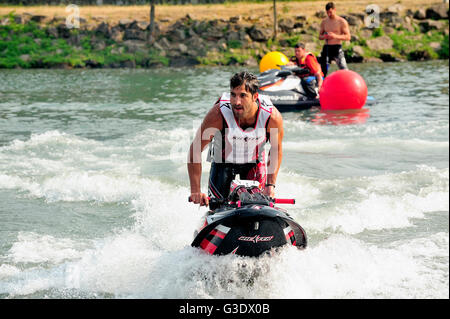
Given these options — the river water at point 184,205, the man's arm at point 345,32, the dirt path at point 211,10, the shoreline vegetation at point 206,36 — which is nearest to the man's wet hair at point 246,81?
the river water at point 184,205

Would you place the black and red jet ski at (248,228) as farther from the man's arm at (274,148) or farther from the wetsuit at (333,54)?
the wetsuit at (333,54)

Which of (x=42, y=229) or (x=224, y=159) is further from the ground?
(x=224, y=159)

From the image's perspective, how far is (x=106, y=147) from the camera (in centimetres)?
1133

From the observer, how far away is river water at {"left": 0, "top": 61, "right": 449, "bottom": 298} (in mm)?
5246

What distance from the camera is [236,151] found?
521 centimetres

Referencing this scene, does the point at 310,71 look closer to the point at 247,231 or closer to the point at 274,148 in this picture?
the point at 274,148

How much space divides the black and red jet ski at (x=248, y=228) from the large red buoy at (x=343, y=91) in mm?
10140

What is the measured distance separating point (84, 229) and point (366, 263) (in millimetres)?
2976

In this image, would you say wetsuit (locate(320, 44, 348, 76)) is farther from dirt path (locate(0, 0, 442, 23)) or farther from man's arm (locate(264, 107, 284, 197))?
dirt path (locate(0, 0, 442, 23))

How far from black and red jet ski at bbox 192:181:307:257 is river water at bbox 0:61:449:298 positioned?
9 centimetres

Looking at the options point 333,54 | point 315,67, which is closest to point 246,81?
point 315,67

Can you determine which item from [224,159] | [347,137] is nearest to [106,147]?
[347,137]

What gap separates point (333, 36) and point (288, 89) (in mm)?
1649
